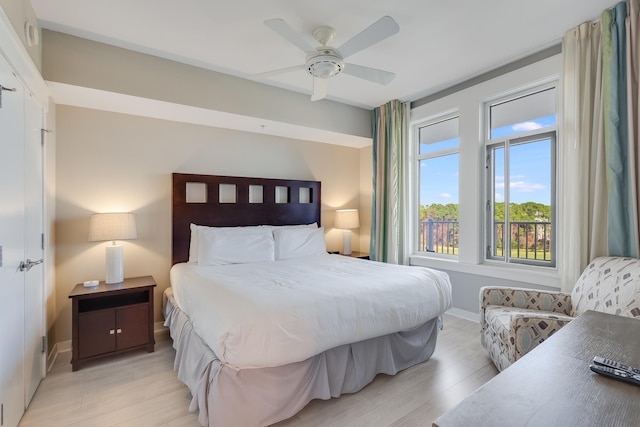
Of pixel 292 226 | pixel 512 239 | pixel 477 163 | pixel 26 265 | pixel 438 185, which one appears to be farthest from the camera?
pixel 438 185

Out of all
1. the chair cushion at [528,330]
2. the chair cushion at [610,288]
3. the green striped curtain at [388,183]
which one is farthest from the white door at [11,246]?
the green striped curtain at [388,183]

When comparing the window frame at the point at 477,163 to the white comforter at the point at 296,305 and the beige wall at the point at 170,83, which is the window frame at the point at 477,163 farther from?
the beige wall at the point at 170,83

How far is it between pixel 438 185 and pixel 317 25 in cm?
266

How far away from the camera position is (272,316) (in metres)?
1.72

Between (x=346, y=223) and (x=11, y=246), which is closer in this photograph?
(x=11, y=246)

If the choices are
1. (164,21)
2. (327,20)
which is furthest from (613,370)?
(164,21)

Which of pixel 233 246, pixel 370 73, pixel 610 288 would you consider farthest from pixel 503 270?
pixel 233 246

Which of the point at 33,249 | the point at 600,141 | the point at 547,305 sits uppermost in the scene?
the point at 600,141

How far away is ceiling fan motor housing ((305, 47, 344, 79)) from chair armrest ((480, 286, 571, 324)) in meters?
2.33

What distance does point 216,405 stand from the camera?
5.56 ft

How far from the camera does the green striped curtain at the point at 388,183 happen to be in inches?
169

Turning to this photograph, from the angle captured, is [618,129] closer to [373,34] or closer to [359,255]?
[373,34]

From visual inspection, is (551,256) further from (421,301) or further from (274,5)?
(274,5)

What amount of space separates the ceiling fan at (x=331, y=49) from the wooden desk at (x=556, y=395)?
1982mm
